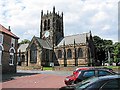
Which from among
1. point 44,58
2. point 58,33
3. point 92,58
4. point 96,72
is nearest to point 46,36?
point 58,33

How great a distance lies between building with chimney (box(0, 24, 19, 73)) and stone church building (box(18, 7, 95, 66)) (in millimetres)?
33243

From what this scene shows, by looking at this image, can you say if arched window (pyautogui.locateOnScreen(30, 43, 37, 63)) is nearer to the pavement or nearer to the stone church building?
the stone church building

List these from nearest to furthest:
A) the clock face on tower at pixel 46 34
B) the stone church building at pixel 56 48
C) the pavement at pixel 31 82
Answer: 1. the pavement at pixel 31 82
2. the stone church building at pixel 56 48
3. the clock face on tower at pixel 46 34

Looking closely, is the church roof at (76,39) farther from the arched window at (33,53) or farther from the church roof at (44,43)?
the arched window at (33,53)

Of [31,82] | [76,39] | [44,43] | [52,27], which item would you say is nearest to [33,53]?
[44,43]

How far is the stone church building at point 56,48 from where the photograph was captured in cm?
6706

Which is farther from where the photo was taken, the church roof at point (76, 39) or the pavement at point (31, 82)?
the church roof at point (76, 39)

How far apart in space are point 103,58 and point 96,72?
75113 mm

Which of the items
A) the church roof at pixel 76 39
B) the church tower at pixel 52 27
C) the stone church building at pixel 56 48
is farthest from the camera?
the church tower at pixel 52 27

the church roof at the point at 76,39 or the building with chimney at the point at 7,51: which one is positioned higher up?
the church roof at the point at 76,39

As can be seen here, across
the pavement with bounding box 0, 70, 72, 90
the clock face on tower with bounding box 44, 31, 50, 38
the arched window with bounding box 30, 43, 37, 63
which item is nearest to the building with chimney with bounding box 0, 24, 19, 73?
the pavement with bounding box 0, 70, 72, 90

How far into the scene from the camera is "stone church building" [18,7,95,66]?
220 ft

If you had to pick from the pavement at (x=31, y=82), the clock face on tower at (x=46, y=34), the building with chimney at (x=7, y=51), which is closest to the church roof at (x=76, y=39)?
the clock face on tower at (x=46, y=34)

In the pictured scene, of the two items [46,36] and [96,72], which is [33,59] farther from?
[96,72]
